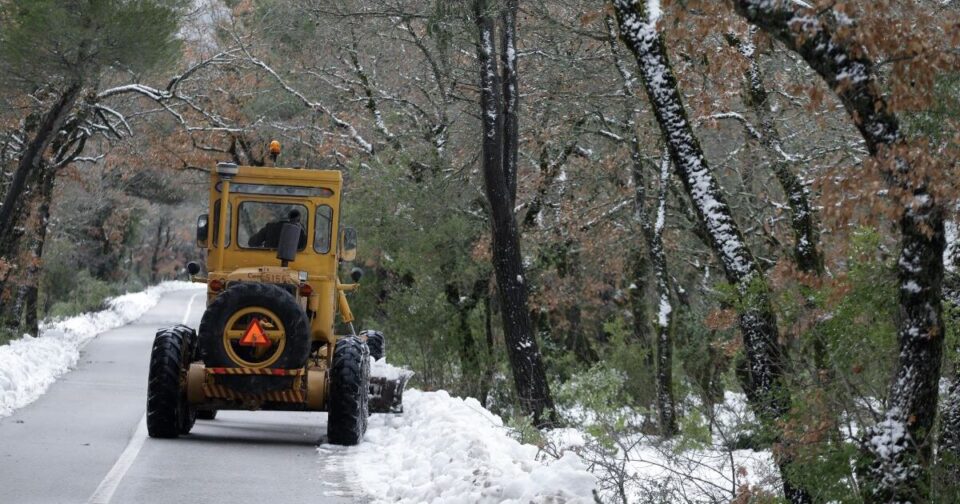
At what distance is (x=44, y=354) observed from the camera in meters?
25.9

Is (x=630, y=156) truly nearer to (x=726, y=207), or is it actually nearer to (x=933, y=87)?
(x=726, y=207)

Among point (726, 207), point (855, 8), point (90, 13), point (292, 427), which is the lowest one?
point (292, 427)

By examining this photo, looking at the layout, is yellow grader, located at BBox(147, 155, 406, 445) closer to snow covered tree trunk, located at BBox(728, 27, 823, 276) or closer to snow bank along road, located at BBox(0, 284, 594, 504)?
snow bank along road, located at BBox(0, 284, 594, 504)

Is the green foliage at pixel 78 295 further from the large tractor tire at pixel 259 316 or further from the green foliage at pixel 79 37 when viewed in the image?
the large tractor tire at pixel 259 316

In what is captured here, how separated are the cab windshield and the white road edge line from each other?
2522mm

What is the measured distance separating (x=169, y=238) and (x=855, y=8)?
84587 millimetres

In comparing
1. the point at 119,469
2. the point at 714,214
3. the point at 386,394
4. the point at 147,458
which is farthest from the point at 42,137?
the point at 714,214

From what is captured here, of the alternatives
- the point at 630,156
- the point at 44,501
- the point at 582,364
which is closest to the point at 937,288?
the point at 44,501

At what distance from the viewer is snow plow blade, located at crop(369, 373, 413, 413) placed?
54.1 ft

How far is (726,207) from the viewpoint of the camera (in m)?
10.4

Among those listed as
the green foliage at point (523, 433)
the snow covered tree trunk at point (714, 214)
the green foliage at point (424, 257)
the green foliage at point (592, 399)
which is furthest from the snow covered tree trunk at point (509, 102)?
the snow covered tree trunk at point (714, 214)

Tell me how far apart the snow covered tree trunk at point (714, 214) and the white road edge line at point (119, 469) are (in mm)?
5201

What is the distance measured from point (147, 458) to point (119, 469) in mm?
807

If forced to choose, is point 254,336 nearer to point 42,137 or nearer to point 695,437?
point 695,437
